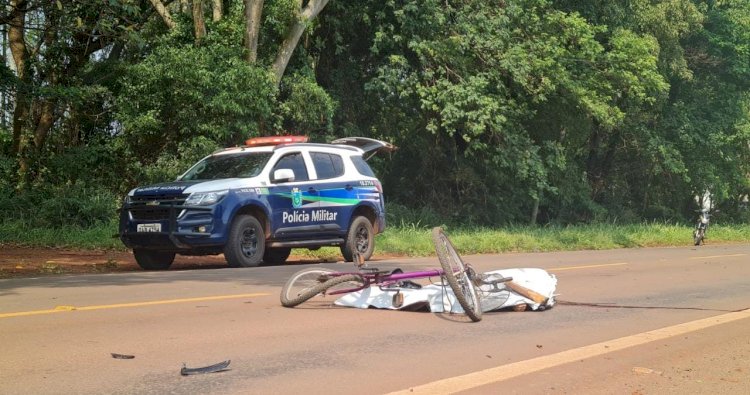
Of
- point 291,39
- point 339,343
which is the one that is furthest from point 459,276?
point 291,39

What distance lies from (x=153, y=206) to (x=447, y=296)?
6.05 metres

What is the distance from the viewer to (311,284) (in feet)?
27.9

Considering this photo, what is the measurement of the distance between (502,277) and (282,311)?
2.29 metres

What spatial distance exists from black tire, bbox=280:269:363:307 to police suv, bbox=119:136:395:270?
4.05m

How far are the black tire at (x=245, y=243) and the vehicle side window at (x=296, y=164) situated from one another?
1.16 metres

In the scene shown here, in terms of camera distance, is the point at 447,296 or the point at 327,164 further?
the point at 327,164

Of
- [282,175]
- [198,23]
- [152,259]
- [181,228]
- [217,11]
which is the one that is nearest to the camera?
[181,228]

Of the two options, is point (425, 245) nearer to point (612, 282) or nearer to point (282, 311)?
point (612, 282)

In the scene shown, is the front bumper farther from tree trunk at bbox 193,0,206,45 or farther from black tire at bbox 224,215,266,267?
tree trunk at bbox 193,0,206,45

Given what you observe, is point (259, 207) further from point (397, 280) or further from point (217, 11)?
point (217, 11)

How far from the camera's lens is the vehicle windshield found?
1334 cm

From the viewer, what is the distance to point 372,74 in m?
25.2

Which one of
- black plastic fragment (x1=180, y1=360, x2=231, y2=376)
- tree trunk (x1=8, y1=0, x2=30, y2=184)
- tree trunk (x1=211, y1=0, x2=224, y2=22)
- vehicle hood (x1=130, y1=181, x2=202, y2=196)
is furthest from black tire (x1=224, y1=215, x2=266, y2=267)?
tree trunk (x1=8, y1=0, x2=30, y2=184)

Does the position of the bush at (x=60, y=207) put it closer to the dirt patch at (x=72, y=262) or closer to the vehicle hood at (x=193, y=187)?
the dirt patch at (x=72, y=262)
